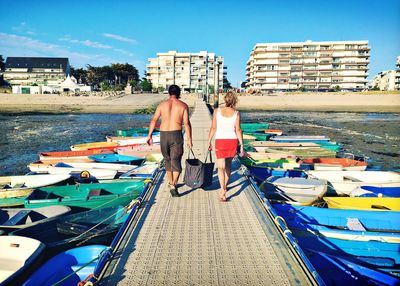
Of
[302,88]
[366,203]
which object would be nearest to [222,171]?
[366,203]

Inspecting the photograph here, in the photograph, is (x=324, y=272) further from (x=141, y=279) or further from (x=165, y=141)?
(x=165, y=141)

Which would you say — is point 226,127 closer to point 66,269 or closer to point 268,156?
point 66,269

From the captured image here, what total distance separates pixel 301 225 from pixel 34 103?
68.5 m

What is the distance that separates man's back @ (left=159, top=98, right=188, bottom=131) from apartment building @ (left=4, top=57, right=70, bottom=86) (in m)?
122

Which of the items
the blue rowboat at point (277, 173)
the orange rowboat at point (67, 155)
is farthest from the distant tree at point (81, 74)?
the blue rowboat at point (277, 173)

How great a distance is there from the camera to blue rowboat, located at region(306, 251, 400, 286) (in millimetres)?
4539

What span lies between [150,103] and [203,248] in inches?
2416

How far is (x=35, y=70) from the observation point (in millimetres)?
118812

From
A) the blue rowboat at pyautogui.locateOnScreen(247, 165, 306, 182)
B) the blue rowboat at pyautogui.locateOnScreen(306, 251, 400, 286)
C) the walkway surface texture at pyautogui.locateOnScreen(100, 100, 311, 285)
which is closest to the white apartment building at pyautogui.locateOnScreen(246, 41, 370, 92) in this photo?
the blue rowboat at pyautogui.locateOnScreen(247, 165, 306, 182)

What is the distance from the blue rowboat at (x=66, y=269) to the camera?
470 centimetres

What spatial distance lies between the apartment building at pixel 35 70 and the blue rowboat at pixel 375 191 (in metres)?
122

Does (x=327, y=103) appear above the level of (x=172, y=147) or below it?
above

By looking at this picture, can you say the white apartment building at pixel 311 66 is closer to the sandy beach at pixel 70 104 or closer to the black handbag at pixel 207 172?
the sandy beach at pixel 70 104

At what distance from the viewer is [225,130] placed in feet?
19.9
